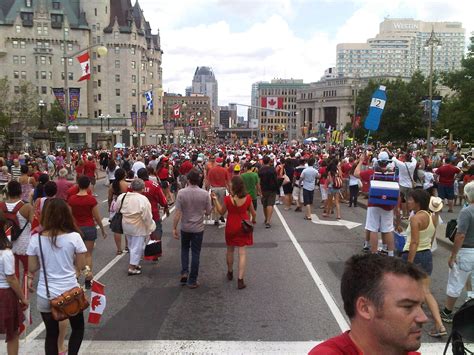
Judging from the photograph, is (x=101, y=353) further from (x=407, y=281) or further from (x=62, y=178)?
(x=62, y=178)

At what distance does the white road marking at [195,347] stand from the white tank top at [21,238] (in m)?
1.25

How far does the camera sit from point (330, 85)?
153 meters

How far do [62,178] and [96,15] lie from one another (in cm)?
9324

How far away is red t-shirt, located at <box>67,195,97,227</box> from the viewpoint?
765 cm

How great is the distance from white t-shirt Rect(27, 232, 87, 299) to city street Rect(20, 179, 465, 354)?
1192mm

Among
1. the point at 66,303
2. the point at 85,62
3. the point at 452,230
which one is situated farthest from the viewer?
the point at 85,62

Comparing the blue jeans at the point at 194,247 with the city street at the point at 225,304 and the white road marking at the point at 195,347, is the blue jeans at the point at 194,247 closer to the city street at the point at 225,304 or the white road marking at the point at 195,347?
the city street at the point at 225,304

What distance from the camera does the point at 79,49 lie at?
89875 mm

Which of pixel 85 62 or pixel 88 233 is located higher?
pixel 85 62

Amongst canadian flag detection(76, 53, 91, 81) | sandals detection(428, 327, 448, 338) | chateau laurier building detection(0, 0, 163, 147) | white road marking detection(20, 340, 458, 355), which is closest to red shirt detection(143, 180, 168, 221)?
white road marking detection(20, 340, 458, 355)

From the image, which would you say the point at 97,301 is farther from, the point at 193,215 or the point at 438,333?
the point at 438,333

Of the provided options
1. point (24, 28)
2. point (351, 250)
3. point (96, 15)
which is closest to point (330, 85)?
point (96, 15)

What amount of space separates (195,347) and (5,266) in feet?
7.56

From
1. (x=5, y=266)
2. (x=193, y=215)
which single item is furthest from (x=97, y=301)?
(x=193, y=215)
